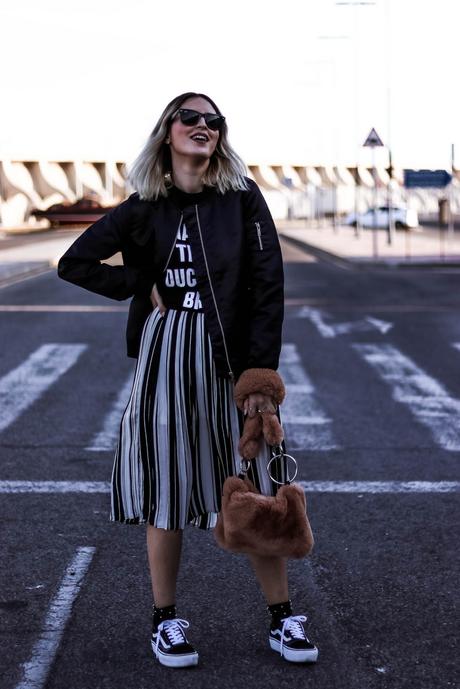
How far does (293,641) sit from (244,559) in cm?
119

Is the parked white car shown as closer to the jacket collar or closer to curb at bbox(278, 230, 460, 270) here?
curb at bbox(278, 230, 460, 270)

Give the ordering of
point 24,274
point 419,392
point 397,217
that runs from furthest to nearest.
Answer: point 397,217, point 24,274, point 419,392

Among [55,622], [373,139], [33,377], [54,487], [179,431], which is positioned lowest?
[33,377]

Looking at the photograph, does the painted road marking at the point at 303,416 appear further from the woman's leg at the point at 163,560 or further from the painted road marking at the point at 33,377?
the woman's leg at the point at 163,560

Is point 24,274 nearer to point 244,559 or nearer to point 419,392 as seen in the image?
point 419,392

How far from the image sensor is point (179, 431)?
385cm

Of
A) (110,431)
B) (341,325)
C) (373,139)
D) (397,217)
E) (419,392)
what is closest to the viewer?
(110,431)

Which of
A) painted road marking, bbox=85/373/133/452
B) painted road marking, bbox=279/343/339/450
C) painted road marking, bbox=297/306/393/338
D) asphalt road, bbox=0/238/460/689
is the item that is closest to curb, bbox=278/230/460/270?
painted road marking, bbox=297/306/393/338

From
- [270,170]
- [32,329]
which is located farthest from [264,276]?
[270,170]

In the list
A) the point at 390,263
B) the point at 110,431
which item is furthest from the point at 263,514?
the point at 390,263

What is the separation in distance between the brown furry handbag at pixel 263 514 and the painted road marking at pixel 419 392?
12.5 feet

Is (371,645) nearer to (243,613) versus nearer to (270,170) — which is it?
(243,613)

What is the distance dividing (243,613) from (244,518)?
0.77 metres

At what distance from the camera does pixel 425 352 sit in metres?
12.1
